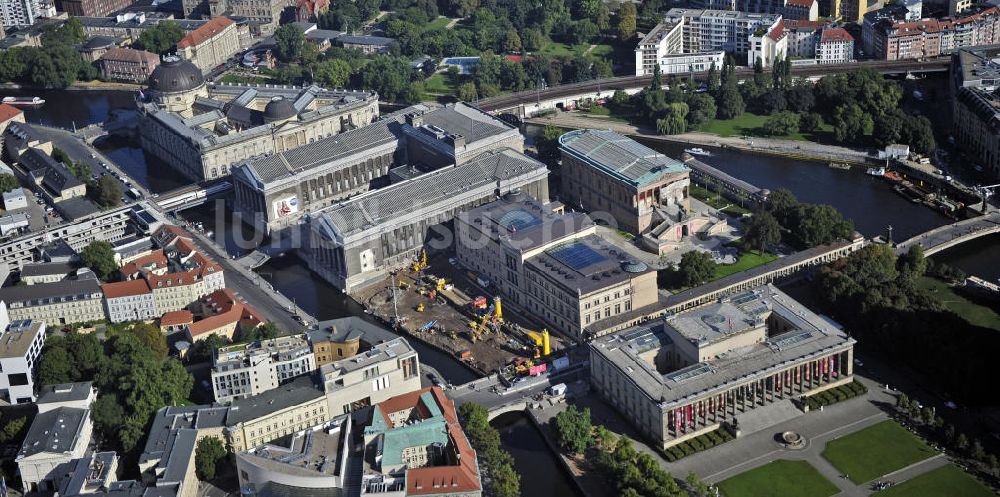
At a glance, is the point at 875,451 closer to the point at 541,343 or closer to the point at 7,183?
the point at 541,343

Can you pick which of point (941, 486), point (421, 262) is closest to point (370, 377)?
point (421, 262)

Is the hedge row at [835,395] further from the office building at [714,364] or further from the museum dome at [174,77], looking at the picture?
the museum dome at [174,77]

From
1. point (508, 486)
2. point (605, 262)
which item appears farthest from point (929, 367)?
point (508, 486)

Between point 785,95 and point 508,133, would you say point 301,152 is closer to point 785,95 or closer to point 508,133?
point 508,133

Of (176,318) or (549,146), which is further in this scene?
(549,146)

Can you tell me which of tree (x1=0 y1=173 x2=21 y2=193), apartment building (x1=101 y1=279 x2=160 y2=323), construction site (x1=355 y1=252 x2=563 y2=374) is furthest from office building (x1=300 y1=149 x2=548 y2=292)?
tree (x1=0 y1=173 x2=21 y2=193)

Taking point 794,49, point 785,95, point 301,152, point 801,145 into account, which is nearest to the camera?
point 301,152
